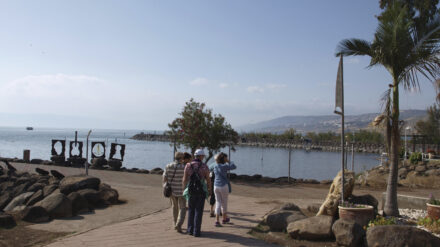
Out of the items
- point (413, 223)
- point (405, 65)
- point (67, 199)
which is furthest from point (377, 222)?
point (67, 199)

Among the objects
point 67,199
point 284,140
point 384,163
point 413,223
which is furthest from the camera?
point 284,140

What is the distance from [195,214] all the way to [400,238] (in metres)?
3.48

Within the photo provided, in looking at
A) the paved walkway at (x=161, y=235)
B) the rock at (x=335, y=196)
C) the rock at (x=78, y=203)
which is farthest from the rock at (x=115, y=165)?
the rock at (x=335, y=196)

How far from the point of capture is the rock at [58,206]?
8867 mm

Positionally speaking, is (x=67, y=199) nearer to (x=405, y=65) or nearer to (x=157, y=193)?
(x=157, y=193)

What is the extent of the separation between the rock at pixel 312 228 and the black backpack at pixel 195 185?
178 centimetres

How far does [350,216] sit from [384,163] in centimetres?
2206

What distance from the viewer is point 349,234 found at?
6.31 m

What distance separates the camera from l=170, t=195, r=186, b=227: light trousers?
24.4ft

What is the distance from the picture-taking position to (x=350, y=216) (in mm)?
7266

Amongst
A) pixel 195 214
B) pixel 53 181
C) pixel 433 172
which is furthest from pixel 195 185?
pixel 433 172

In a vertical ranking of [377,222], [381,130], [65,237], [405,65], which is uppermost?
[405,65]

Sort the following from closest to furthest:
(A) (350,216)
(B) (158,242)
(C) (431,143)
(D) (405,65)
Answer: (B) (158,242) → (A) (350,216) → (D) (405,65) → (C) (431,143)

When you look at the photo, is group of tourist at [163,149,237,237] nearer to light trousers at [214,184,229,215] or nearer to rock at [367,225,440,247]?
light trousers at [214,184,229,215]
